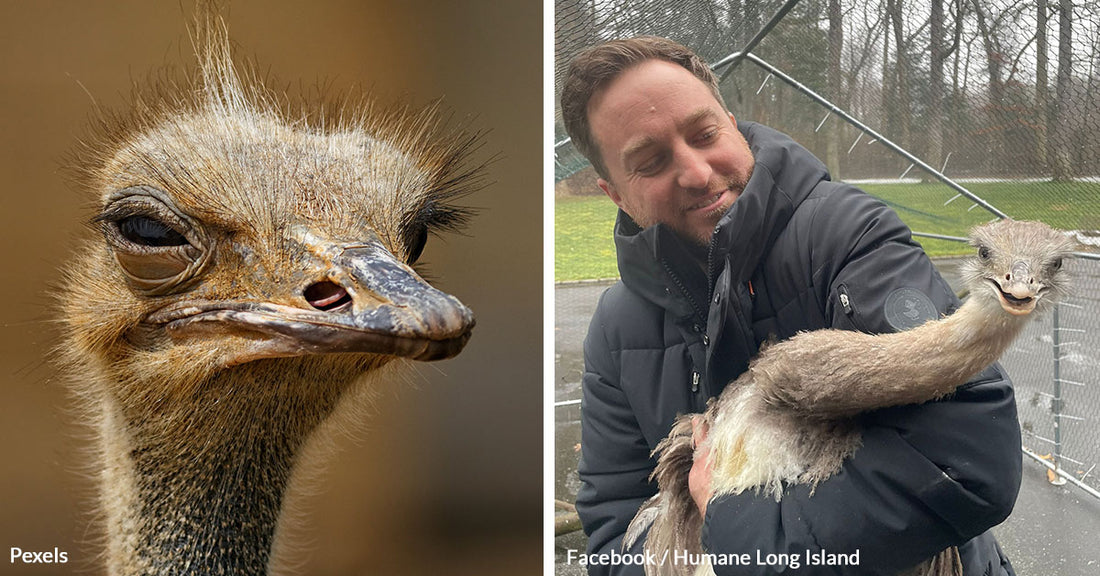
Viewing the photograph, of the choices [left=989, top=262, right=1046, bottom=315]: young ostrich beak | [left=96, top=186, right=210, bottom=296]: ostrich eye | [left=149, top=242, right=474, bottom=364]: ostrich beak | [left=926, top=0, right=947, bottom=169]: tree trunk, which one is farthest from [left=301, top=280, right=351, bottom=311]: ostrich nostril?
[left=926, top=0, right=947, bottom=169]: tree trunk

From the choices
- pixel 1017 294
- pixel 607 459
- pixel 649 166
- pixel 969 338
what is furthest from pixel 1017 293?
pixel 607 459

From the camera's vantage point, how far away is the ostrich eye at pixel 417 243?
58.4 inches

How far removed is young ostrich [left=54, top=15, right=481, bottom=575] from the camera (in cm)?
113

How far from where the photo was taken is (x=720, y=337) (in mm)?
1571

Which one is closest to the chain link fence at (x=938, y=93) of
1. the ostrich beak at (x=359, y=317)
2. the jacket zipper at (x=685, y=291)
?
the jacket zipper at (x=685, y=291)

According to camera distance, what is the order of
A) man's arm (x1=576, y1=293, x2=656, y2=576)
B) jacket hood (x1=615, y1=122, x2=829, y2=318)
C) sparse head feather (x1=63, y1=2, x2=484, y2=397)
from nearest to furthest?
1. sparse head feather (x1=63, y1=2, x2=484, y2=397)
2. jacket hood (x1=615, y1=122, x2=829, y2=318)
3. man's arm (x1=576, y1=293, x2=656, y2=576)

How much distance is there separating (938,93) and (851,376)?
65 cm

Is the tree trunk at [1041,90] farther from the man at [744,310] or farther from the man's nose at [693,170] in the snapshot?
the man's nose at [693,170]

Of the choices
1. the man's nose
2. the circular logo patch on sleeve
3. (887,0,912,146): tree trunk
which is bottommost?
the circular logo patch on sleeve

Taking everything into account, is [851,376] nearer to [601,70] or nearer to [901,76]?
[901,76]

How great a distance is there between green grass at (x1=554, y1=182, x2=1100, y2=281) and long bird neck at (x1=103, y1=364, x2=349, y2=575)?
2.24ft

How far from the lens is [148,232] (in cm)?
129

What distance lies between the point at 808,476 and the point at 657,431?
309 mm

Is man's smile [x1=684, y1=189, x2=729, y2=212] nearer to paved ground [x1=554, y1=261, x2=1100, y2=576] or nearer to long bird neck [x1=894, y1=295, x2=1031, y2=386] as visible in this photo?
paved ground [x1=554, y1=261, x2=1100, y2=576]
